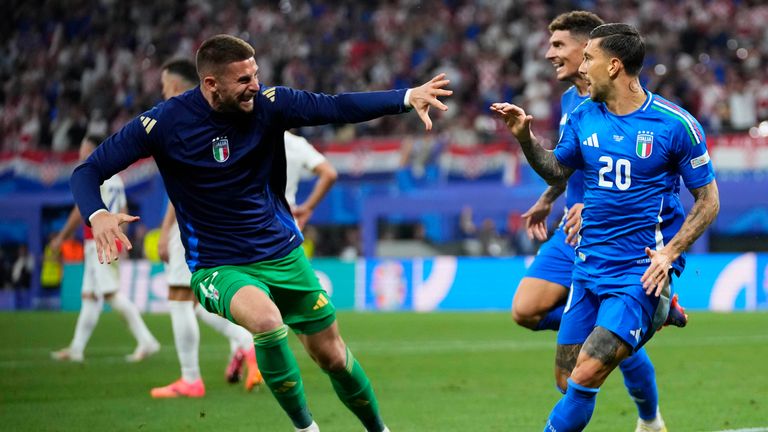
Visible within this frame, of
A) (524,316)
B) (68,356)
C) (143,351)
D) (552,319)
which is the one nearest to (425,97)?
(524,316)

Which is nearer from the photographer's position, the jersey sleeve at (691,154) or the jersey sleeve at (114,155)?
the jersey sleeve at (691,154)

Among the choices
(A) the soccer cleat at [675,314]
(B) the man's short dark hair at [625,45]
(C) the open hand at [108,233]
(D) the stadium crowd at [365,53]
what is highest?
(D) the stadium crowd at [365,53]

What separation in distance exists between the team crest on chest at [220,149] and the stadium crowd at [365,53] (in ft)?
62.5

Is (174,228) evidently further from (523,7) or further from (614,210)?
(523,7)

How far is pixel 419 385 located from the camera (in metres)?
10.1

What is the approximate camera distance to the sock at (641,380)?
6734mm

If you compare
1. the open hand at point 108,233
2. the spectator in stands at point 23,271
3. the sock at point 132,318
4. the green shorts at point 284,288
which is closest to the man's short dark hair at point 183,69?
the green shorts at point 284,288

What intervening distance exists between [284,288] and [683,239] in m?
2.11

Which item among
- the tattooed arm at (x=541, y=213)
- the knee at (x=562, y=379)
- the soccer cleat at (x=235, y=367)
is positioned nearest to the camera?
the knee at (x=562, y=379)

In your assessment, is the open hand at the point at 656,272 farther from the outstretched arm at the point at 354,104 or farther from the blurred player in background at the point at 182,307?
the blurred player in background at the point at 182,307

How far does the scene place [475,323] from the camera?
18031mm

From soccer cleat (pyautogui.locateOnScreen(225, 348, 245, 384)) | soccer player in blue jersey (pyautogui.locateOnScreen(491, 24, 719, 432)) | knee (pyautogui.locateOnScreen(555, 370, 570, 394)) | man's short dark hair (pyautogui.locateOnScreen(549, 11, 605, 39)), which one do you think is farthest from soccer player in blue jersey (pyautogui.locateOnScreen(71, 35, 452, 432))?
soccer cleat (pyautogui.locateOnScreen(225, 348, 245, 384))

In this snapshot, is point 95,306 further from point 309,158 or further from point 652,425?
point 652,425

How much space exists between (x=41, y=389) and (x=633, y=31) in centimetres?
646
